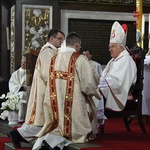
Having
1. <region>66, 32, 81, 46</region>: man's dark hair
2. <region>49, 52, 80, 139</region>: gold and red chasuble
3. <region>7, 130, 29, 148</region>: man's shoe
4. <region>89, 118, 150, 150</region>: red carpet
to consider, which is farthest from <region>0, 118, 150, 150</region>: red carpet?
<region>66, 32, 81, 46</region>: man's dark hair

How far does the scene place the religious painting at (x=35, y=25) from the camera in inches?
450

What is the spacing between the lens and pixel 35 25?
1154cm

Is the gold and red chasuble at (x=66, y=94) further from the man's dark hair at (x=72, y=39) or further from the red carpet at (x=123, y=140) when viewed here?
the red carpet at (x=123, y=140)

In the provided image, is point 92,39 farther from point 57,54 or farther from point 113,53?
point 57,54

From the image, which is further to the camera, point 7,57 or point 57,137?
point 7,57

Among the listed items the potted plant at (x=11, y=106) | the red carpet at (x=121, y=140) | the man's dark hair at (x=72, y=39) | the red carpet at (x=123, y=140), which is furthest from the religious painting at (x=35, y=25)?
the man's dark hair at (x=72, y=39)

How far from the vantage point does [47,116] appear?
5.80 m

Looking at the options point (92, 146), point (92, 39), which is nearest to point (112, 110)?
point (92, 146)

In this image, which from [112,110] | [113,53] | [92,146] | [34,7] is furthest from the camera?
[34,7]

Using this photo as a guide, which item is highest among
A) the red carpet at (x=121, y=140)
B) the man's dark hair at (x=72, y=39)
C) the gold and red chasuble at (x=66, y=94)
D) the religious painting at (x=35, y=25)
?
the religious painting at (x=35, y=25)

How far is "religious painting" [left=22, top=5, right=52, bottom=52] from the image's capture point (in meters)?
11.4

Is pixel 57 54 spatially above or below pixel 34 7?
below

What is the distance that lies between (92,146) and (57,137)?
46 cm

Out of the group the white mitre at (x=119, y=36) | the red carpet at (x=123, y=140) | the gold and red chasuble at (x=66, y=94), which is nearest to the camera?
the red carpet at (x=123, y=140)
